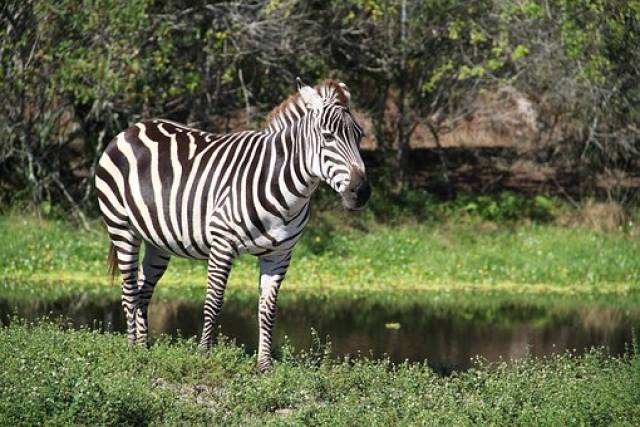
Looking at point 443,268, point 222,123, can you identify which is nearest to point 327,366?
point 443,268

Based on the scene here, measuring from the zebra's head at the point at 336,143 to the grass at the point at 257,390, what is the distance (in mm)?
1552

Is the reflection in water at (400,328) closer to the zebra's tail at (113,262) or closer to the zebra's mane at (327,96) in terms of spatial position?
the zebra's tail at (113,262)

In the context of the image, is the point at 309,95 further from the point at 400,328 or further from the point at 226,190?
the point at 400,328

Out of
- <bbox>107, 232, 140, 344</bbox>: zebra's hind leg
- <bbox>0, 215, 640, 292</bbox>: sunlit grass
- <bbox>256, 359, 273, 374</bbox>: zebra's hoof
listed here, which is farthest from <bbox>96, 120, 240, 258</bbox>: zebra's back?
<bbox>0, 215, 640, 292</bbox>: sunlit grass

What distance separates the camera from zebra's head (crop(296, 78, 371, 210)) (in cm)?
985

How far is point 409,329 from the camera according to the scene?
14391 millimetres

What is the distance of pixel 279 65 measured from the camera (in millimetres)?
19219

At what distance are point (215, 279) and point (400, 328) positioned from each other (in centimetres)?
438

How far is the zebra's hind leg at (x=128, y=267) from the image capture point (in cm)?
1148

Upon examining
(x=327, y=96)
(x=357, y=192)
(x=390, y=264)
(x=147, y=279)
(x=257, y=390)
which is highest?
(x=327, y=96)

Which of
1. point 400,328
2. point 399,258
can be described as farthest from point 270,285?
point 399,258

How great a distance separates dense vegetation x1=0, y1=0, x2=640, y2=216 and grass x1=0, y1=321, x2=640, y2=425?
7973mm

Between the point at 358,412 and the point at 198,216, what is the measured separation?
3083 millimetres

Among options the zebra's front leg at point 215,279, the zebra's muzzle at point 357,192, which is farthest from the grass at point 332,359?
the zebra's muzzle at point 357,192
